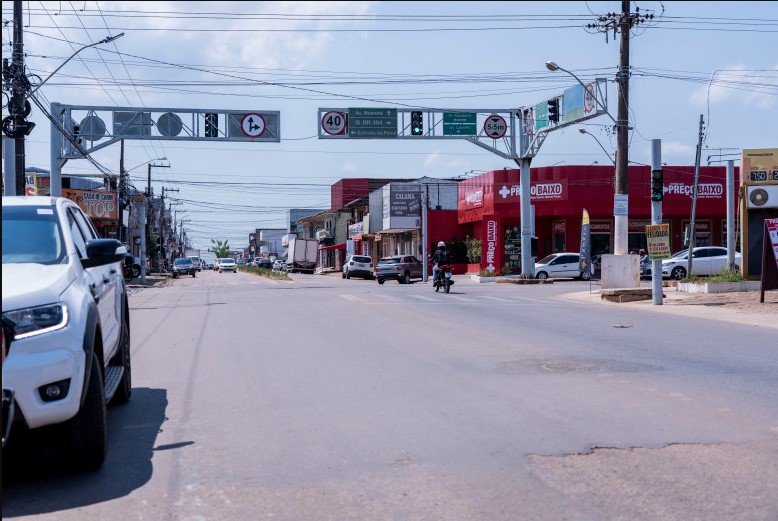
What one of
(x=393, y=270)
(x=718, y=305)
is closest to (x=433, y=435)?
(x=718, y=305)

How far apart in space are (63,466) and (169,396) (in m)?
3.19

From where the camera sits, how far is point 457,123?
3669cm

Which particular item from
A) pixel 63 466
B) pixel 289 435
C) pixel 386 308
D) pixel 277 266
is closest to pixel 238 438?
pixel 289 435

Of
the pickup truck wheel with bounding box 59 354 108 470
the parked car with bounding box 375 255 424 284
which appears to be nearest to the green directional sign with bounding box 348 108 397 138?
the parked car with bounding box 375 255 424 284

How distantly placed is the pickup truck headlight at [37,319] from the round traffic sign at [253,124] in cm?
3177

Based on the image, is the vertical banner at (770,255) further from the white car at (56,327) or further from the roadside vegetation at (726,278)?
the white car at (56,327)

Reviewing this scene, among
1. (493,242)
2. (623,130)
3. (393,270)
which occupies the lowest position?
(393,270)

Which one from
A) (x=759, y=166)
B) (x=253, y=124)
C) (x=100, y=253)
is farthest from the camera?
(x=253, y=124)

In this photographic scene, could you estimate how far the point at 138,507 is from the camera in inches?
206

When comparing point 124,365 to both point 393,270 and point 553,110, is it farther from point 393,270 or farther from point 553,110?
point 393,270

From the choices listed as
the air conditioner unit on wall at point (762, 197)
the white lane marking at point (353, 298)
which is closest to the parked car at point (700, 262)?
the air conditioner unit on wall at point (762, 197)

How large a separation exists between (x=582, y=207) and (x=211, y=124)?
23.7m

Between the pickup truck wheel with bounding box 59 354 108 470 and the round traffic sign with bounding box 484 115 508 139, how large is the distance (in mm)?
33147

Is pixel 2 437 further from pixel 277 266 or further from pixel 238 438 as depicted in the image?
pixel 277 266
